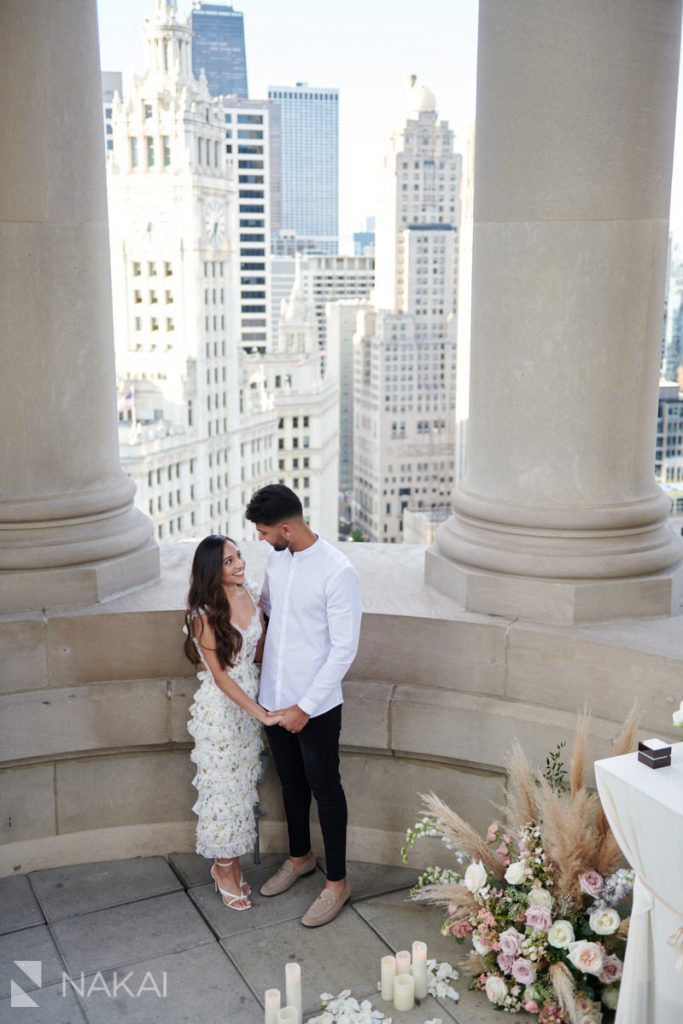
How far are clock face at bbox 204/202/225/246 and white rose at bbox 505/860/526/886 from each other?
11864 centimetres

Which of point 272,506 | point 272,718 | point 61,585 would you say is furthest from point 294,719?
point 61,585

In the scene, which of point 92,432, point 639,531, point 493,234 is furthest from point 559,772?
point 92,432

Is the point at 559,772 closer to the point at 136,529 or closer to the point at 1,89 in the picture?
the point at 136,529

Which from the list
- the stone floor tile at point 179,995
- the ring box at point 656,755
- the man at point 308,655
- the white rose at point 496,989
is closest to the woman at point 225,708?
the man at point 308,655

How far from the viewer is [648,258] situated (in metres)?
6.82

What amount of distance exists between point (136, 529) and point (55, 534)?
0.57 m

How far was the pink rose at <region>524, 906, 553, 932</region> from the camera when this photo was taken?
554 centimetres

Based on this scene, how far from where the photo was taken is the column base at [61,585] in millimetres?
7207

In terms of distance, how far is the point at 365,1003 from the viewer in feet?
18.9

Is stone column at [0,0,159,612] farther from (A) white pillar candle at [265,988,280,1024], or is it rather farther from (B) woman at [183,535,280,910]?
(A) white pillar candle at [265,988,280,1024]

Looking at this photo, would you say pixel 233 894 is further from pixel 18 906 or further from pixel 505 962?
pixel 505 962

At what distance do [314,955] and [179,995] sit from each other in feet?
2.52

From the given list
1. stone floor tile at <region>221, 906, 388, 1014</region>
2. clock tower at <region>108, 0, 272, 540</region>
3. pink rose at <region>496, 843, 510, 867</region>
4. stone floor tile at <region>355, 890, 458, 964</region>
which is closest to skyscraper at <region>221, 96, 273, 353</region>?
clock tower at <region>108, 0, 272, 540</region>

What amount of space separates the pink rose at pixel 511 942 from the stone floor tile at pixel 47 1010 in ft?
6.94
